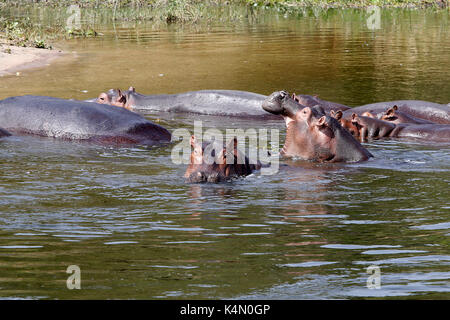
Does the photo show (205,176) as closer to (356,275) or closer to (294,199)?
(294,199)

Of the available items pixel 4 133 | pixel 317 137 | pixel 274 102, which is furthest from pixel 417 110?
pixel 4 133

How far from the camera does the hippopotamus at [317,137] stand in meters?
7.83

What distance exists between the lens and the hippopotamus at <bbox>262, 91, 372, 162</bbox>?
25.7 ft

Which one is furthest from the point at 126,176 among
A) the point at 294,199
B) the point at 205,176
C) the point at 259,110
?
the point at 259,110

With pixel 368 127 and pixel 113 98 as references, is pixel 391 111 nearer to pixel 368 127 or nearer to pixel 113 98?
pixel 368 127

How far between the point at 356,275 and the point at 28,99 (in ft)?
19.8

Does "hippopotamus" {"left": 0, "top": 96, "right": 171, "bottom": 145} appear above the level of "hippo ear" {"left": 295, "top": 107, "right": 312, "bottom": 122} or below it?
below

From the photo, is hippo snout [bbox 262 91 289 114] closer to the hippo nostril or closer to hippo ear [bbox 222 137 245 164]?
hippo ear [bbox 222 137 245 164]

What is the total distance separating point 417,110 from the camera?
10688 millimetres

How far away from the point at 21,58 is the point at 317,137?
10.5 meters

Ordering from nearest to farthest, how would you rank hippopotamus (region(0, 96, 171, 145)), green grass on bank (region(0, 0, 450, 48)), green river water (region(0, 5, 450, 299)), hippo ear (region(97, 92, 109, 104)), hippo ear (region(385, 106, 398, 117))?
green river water (region(0, 5, 450, 299)) → hippopotamus (region(0, 96, 171, 145)) → hippo ear (region(385, 106, 398, 117)) → hippo ear (region(97, 92, 109, 104)) → green grass on bank (region(0, 0, 450, 48))

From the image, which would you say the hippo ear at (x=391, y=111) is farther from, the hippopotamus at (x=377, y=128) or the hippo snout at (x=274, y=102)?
the hippo snout at (x=274, y=102)

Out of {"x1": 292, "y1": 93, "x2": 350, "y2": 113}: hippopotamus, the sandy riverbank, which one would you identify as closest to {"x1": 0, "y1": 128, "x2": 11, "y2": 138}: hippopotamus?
{"x1": 292, "y1": 93, "x2": 350, "y2": 113}: hippopotamus

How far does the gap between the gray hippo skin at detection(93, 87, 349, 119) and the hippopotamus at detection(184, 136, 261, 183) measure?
3976 millimetres
